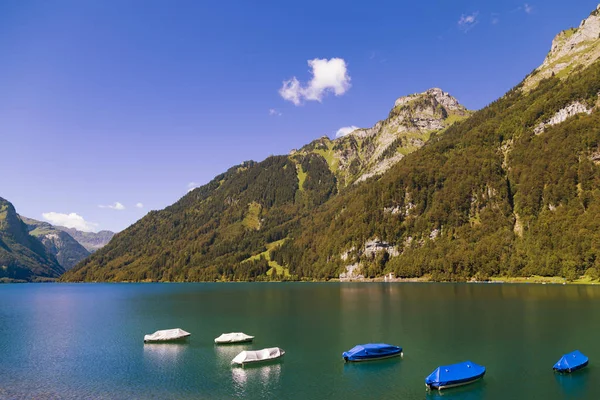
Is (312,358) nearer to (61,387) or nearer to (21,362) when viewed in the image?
(61,387)

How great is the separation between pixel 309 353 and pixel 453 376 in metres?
25.8

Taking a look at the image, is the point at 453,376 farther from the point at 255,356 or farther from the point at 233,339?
the point at 233,339

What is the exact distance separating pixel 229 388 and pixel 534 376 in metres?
40.1

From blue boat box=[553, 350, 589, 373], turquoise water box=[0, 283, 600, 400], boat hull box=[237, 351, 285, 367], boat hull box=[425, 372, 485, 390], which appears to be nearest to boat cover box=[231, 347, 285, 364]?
boat hull box=[237, 351, 285, 367]

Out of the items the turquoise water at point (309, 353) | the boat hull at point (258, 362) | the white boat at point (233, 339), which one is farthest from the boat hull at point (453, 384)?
the white boat at point (233, 339)

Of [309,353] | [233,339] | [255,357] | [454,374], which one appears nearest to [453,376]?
[454,374]

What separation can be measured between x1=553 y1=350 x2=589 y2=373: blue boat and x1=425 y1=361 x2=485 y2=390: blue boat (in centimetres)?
1109

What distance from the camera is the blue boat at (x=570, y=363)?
174 ft

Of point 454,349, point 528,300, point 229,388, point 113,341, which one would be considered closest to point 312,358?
point 229,388

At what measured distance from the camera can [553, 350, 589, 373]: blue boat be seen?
174 ft

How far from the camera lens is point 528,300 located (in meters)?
132

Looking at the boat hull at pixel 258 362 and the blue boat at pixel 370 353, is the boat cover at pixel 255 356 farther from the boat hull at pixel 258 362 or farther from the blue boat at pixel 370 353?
the blue boat at pixel 370 353

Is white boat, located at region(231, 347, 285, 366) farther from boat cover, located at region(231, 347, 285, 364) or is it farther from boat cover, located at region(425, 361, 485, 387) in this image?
boat cover, located at region(425, 361, 485, 387)

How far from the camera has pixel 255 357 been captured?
204 ft
